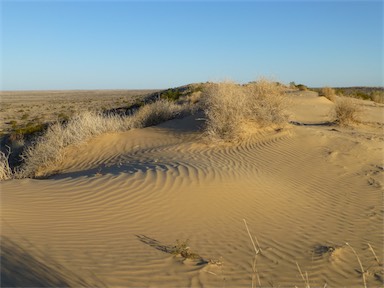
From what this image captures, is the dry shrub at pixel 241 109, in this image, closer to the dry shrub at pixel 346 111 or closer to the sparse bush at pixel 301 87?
the dry shrub at pixel 346 111

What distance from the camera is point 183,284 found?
16.2ft

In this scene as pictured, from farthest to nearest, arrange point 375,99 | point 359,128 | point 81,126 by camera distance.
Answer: point 375,99
point 359,128
point 81,126

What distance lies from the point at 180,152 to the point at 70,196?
15.0 ft

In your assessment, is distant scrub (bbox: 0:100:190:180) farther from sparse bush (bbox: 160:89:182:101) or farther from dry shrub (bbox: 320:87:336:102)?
dry shrub (bbox: 320:87:336:102)

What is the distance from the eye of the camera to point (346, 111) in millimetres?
17578

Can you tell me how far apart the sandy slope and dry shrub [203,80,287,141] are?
2.51 feet

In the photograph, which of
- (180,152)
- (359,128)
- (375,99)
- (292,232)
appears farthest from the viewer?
(375,99)

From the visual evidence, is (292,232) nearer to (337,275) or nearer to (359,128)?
(337,275)

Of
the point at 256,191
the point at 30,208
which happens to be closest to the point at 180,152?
the point at 256,191

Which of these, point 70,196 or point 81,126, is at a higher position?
point 81,126

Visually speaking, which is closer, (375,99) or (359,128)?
(359,128)

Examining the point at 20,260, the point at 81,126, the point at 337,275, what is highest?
the point at 81,126

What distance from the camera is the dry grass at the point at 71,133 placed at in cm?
1326

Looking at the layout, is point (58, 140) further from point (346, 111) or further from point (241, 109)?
point (346, 111)
